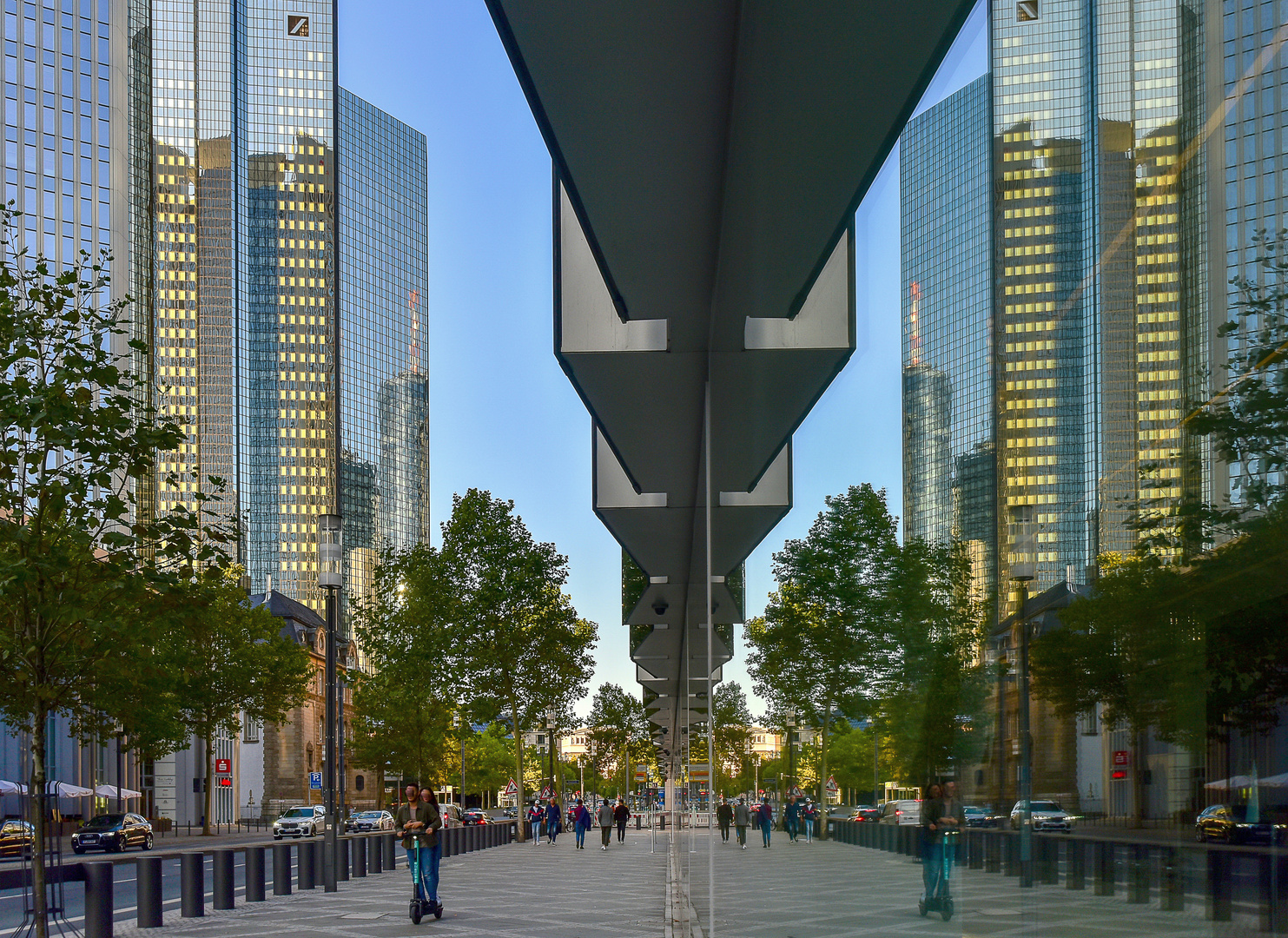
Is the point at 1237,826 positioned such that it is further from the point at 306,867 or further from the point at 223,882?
the point at 306,867

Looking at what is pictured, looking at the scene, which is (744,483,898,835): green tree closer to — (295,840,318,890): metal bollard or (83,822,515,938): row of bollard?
(83,822,515,938): row of bollard

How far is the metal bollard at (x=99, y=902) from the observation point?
538 inches

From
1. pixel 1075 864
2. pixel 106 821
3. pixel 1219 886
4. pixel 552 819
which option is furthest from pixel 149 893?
pixel 552 819

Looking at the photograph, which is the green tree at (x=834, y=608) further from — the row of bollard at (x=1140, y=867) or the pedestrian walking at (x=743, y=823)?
the row of bollard at (x=1140, y=867)

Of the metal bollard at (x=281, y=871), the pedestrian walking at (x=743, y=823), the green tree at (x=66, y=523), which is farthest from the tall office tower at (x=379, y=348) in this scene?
the pedestrian walking at (x=743, y=823)

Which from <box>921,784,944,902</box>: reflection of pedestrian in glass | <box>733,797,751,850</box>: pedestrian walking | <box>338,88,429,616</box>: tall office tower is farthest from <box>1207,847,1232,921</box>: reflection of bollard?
<box>338,88,429,616</box>: tall office tower

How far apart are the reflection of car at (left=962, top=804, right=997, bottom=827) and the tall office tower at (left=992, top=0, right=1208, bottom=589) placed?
1.68ft

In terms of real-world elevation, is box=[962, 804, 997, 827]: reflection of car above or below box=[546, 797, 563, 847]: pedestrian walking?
above

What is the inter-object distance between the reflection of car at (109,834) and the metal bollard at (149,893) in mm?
31285

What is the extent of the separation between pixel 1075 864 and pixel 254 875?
65.7 feet

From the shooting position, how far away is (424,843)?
1678cm

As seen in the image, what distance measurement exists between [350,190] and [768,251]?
18772cm

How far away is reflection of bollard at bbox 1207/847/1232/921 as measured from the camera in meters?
1.43

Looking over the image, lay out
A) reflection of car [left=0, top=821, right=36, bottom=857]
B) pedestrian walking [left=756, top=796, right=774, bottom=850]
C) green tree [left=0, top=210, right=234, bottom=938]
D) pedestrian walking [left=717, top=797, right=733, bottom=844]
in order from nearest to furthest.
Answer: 1. pedestrian walking [left=756, top=796, right=774, bottom=850]
2. pedestrian walking [left=717, top=797, right=733, bottom=844]
3. green tree [left=0, top=210, right=234, bottom=938]
4. reflection of car [left=0, top=821, right=36, bottom=857]
